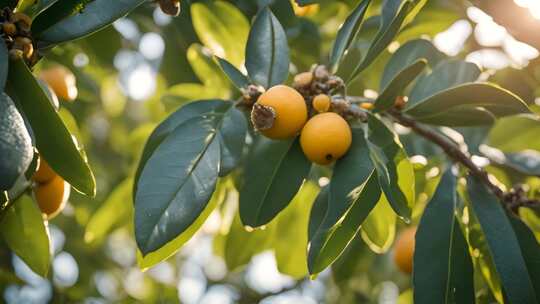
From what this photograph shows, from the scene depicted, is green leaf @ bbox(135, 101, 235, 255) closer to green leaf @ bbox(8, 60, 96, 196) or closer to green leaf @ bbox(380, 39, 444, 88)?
green leaf @ bbox(8, 60, 96, 196)

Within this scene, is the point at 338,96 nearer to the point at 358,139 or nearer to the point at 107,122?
the point at 358,139

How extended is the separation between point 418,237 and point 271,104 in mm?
494

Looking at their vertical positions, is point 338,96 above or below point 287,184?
above

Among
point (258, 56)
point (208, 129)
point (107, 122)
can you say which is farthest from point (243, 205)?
point (107, 122)

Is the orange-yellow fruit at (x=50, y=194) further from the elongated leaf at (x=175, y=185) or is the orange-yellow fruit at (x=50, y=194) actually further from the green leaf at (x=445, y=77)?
the green leaf at (x=445, y=77)

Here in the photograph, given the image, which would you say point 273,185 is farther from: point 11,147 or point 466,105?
point 11,147

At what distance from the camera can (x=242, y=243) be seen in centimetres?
257

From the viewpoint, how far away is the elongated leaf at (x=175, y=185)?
4.41ft

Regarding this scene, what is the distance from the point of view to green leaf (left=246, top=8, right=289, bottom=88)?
172cm

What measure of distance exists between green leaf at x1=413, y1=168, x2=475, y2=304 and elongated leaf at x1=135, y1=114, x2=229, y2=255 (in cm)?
55

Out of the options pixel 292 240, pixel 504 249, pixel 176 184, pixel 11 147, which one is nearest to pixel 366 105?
pixel 504 249

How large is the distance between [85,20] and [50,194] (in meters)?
0.46

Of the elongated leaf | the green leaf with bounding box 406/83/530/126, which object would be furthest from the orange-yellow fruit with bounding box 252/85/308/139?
the green leaf with bounding box 406/83/530/126

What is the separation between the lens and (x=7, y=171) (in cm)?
109
